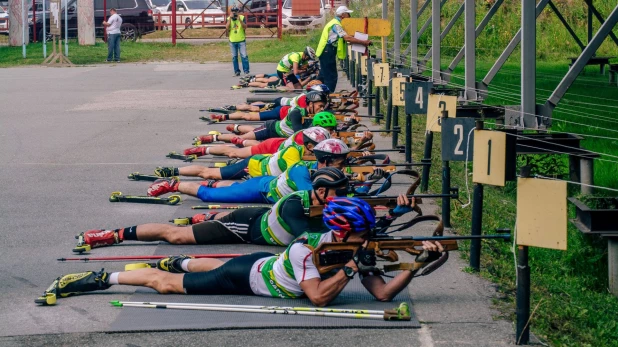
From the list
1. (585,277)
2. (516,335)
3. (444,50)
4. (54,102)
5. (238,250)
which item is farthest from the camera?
(444,50)

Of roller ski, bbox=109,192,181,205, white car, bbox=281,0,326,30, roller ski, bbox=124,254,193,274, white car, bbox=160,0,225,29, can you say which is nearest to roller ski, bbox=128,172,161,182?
roller ski, bbox=109,192,181,205

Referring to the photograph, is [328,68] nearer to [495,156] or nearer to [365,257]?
Answer: [495,156]

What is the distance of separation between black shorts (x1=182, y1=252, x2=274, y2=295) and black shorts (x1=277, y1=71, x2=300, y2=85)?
17.5 m

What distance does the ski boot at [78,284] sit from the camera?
28.7 ft

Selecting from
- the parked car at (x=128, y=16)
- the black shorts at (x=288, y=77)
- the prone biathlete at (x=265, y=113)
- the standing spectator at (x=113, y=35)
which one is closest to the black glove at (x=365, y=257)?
the prone biathlete at (x=265, y=113)

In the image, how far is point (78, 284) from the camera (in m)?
8.80

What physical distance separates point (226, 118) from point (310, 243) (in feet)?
45.5

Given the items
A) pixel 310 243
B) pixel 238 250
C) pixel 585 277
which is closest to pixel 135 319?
pixel 310 243

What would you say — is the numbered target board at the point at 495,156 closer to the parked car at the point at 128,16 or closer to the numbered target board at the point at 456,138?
the numbered target board at the point at 456,138

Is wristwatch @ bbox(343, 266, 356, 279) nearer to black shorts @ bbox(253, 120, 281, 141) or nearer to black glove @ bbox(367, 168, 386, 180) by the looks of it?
black glove @ bbox(367, 168, 386, 180)

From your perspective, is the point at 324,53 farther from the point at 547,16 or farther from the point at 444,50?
the point at 547,16

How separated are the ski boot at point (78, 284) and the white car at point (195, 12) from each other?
41.4 metres

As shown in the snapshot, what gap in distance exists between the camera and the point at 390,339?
7477 mm

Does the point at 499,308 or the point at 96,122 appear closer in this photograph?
the point at 499,308
